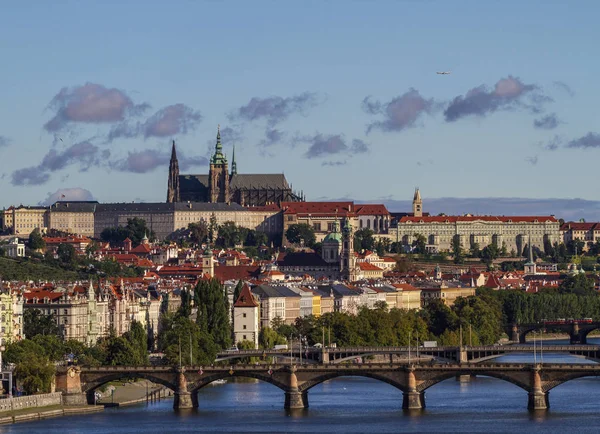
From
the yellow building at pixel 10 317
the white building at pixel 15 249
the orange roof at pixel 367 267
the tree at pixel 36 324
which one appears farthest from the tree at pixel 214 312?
the orange roof at pixel 367 267

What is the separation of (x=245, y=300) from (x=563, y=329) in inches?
1343

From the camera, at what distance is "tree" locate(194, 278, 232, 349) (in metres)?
101

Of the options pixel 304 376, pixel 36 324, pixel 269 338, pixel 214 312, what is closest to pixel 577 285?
pixel 269 338

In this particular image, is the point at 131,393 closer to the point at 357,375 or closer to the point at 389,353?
the point at 357,375

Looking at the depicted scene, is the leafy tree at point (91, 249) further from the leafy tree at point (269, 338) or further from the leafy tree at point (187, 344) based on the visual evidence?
the leafy tree at point (187, 344)

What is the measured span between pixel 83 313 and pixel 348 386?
42.7ft

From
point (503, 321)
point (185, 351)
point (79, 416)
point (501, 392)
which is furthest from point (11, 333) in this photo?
point (503, 321)

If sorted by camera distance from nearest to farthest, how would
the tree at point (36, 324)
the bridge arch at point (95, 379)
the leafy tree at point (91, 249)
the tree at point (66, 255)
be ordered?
the bridge arch at point (95, 379)
the tree at point (36, 324)
the tree at point (66, 255)
the leafy tree at point (91, 249)

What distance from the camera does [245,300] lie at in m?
112

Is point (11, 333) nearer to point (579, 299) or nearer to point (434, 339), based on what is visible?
point (434, 339)

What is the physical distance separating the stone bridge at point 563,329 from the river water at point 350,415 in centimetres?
4270

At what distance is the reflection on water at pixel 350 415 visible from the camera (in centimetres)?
7144

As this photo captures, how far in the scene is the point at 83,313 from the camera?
321 feet

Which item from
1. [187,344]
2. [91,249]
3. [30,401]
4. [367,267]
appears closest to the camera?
[30,401]
